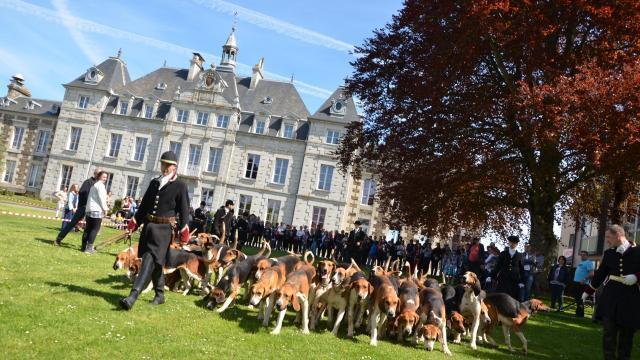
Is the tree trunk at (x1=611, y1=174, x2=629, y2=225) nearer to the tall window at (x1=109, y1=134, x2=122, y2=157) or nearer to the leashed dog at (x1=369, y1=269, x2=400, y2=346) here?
the leashed dog at (x1=369, y1=269, x2=400, y2=346)

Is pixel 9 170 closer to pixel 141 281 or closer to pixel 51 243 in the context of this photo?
pixel 51 243

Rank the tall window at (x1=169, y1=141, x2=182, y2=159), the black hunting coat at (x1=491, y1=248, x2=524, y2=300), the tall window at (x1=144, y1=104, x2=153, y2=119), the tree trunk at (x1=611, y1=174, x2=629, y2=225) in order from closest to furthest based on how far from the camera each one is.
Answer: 1. the black hunting coat at (x1=491, y1=248, x2=524, y2=300)
2. the tree trunk at (x1=611, y1=174, x2=629, y2=225)
3. the tall window at (x1=169, y1=141, x2=182, y2=159)
4. the tall window at (x1=144, y1=104, x2=153, y2=119)

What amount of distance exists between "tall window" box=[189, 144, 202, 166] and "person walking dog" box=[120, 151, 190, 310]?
37757mm

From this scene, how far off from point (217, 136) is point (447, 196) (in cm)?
3137

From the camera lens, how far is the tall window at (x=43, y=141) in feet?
163

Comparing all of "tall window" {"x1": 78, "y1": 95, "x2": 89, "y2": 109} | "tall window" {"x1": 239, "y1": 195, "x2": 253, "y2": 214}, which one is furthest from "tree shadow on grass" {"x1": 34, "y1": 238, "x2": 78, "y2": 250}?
"tall window" {"x1": 78, "y1": 95, "x2": 89, "y2": 109}

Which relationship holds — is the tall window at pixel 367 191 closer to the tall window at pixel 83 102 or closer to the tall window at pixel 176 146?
the tall window at pixel 176 146

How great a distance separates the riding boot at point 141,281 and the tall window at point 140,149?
133ft

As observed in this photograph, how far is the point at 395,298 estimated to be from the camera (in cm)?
768

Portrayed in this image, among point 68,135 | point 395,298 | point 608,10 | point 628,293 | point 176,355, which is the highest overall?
point 608,10

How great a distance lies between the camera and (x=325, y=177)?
43.1m

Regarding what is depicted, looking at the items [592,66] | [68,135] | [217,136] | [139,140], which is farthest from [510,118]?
[68,135]

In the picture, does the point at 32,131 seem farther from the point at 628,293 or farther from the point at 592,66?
the point at 628,293

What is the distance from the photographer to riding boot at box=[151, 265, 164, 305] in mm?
7768
